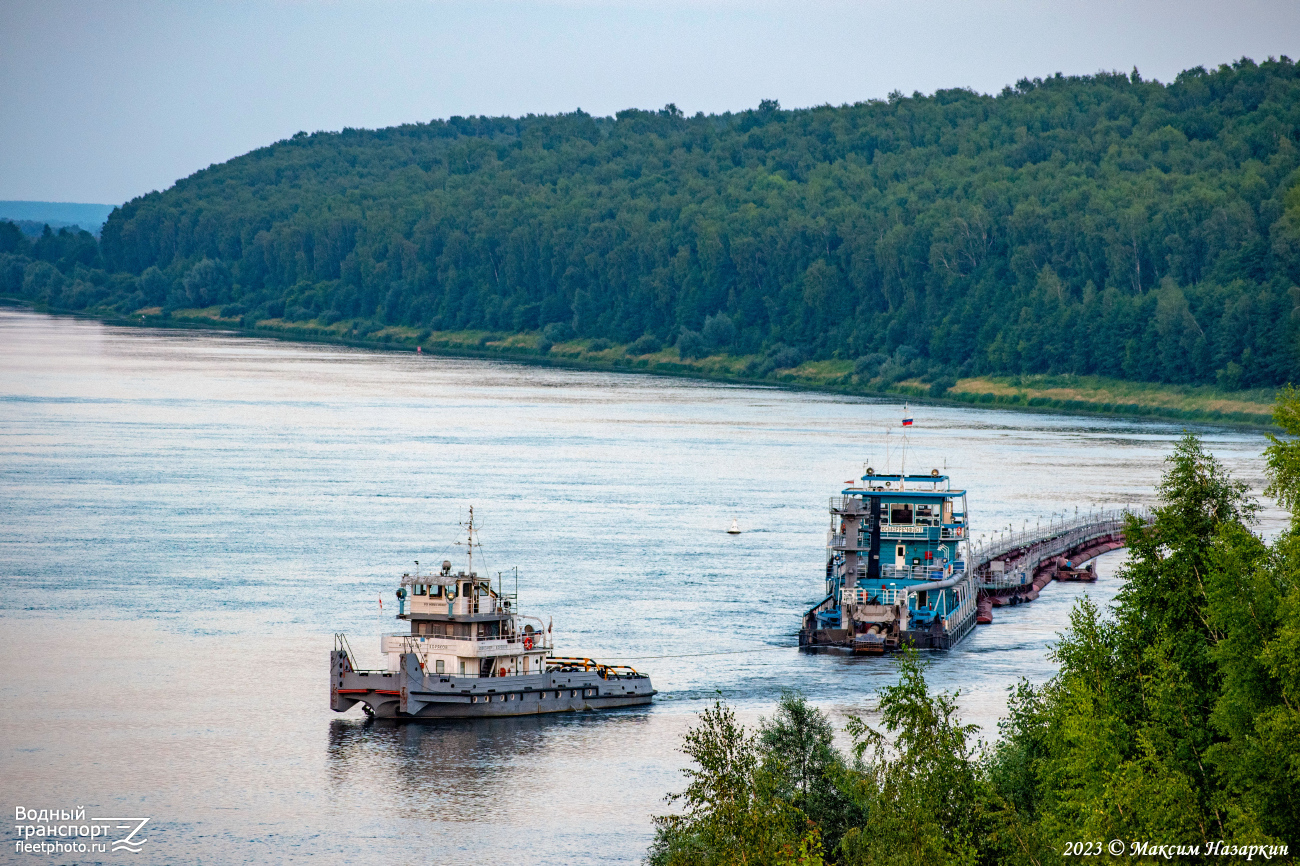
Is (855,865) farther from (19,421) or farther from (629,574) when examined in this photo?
(19,421)

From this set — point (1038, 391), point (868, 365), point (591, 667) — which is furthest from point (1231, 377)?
point (591, 667)

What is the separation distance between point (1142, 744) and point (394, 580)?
46.0 meters

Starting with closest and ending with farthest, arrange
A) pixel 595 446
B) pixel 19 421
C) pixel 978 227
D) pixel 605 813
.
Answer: pixel 605 813 < pixel 595 446 < pixel 19 421 < pixel 978 227

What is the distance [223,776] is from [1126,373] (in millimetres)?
127846

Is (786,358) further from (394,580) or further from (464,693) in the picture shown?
(464,693)

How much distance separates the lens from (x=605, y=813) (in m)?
41.1

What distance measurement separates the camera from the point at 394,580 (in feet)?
222

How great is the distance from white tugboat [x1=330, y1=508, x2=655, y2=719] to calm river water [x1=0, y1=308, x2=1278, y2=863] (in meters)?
→ 0.91

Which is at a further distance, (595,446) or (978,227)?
(978,227)

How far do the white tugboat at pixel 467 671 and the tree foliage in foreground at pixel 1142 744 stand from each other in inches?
762

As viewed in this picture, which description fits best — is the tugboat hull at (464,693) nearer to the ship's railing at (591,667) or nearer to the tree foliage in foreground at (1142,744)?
the ship's railing at (591,667)

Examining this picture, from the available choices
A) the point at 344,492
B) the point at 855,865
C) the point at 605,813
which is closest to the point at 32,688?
the point at 605,813

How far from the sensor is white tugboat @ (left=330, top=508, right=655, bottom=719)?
49.2m

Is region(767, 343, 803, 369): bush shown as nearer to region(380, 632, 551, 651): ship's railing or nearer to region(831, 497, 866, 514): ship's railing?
region(831, 497, 866, 514): ship's railing
